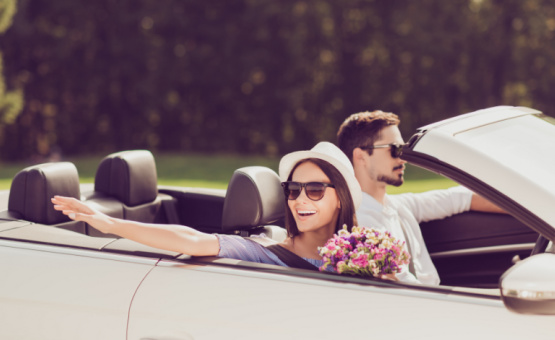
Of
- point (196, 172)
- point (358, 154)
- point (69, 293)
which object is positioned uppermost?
point (358, 154)

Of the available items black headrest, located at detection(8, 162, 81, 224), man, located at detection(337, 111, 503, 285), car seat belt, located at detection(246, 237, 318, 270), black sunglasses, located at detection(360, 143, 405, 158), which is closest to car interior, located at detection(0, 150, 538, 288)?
black headrest, located at detection(8, 162, 81, 224)

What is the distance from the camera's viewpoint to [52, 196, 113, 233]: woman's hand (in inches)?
99.3

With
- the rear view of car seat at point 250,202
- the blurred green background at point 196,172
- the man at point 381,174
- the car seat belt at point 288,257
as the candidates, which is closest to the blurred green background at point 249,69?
the blurred green background at point 196,172

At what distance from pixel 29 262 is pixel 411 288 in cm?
138

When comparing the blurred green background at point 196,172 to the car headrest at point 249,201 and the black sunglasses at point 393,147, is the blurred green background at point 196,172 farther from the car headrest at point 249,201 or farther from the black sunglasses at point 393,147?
the car headrest at point 249,201

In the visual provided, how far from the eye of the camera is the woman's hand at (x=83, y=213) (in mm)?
2521

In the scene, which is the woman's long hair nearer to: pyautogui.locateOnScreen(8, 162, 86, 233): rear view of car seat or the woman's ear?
the woman's ear

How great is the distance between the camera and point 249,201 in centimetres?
320

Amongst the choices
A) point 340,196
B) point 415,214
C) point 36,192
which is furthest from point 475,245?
point 36,192

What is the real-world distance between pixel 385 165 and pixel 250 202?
79cm

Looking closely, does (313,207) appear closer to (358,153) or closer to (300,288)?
(300,288)

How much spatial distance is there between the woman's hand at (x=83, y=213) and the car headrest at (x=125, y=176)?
1.20m

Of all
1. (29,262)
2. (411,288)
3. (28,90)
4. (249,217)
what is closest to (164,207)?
(249,217)

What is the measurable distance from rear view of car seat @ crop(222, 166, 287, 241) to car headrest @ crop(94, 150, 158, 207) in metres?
0.78
